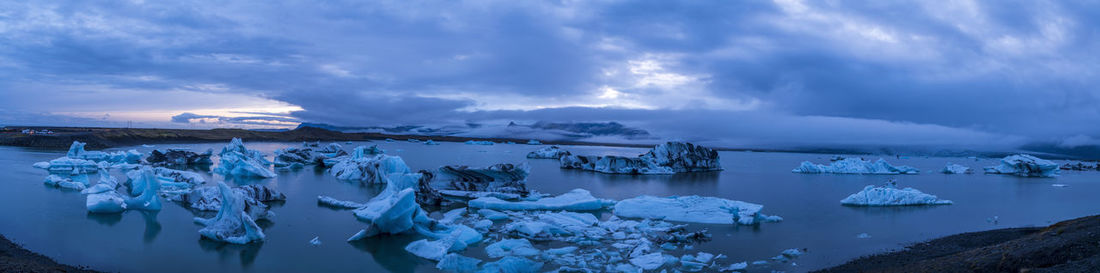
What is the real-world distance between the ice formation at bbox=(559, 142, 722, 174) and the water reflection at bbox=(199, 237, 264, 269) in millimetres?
18247

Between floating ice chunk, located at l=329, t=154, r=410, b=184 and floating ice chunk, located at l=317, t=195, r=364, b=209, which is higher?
floating ice chunk, located at l=329, t=154, r=410, b=184

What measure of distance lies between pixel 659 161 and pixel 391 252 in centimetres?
2002

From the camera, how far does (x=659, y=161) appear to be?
2625cm

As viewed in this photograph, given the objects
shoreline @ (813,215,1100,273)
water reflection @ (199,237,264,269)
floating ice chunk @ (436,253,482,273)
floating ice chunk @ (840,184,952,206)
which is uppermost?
shoreline @ (813,215,1100,273)

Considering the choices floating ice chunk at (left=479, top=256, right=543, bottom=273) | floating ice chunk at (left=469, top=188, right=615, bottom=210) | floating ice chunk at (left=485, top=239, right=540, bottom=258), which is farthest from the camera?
floating ice chunk at (left=469, top=188, right=615, bottom=210)

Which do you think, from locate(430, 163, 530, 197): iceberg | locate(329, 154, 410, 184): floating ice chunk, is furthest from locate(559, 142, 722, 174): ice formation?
locate(329, 154, 410, 184): floating ice chunk

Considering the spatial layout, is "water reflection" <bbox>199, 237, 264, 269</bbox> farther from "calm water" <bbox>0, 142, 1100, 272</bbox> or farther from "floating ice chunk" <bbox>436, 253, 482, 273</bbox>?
"floating ice chunk" <bbox>436, 253, 482, 273</bbox>

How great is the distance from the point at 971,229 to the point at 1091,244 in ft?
22.5

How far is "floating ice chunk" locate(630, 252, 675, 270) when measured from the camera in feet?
22.3

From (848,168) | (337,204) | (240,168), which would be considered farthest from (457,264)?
(848,168)

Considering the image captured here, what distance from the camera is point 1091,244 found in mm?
4867

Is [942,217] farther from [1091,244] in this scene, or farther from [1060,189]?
[1060,189]

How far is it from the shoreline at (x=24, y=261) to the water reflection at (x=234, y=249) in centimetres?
141

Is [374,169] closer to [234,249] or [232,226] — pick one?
[232,226]
